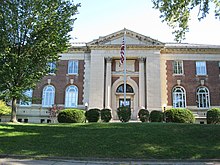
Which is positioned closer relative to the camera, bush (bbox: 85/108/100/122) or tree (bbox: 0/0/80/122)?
tree (bbox: 0/0/80/122)

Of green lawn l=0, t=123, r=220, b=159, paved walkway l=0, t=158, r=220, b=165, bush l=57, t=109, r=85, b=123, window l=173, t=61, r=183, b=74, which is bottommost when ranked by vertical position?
paved walkway l=0, t=158, r=220, b=165

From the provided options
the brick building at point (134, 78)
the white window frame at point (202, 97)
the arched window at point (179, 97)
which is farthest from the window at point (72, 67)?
the white window frame at point (202, 97)

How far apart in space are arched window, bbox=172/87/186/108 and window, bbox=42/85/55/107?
1584cm

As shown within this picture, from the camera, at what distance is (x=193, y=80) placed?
3077 centimetres

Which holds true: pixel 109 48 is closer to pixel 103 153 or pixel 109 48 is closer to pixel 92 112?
pixel 92 112

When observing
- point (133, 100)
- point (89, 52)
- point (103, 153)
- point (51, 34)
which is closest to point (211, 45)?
point (133, 100)

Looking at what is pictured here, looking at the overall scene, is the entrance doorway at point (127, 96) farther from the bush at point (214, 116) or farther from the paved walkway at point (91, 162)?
the paved walkway at point (91, 162)

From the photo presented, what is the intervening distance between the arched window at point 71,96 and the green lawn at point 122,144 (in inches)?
686

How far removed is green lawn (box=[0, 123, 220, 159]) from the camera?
8781 mm

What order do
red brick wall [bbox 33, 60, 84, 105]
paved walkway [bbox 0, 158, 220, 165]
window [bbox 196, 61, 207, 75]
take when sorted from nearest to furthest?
paved walkway [bbox 0, 158, 220, 165]
red brick wall [bbox 33, 60, 84, 105]
window [bbox 196, 61, 207, 75]

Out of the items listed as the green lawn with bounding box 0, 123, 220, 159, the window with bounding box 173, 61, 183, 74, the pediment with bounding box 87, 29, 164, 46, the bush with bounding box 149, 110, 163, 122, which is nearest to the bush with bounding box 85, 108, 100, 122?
the bush with bounding box 149, 110, 163, 122

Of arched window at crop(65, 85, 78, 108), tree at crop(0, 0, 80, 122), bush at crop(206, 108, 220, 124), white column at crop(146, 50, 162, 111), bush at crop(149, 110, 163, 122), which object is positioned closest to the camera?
tree at crop(0, 0, 80, 122)

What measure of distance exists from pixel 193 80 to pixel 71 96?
52.8 ft

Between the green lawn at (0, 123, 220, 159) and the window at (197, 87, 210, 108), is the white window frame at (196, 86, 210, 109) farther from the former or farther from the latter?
the green lawn at (0, 123, 220, 159)
